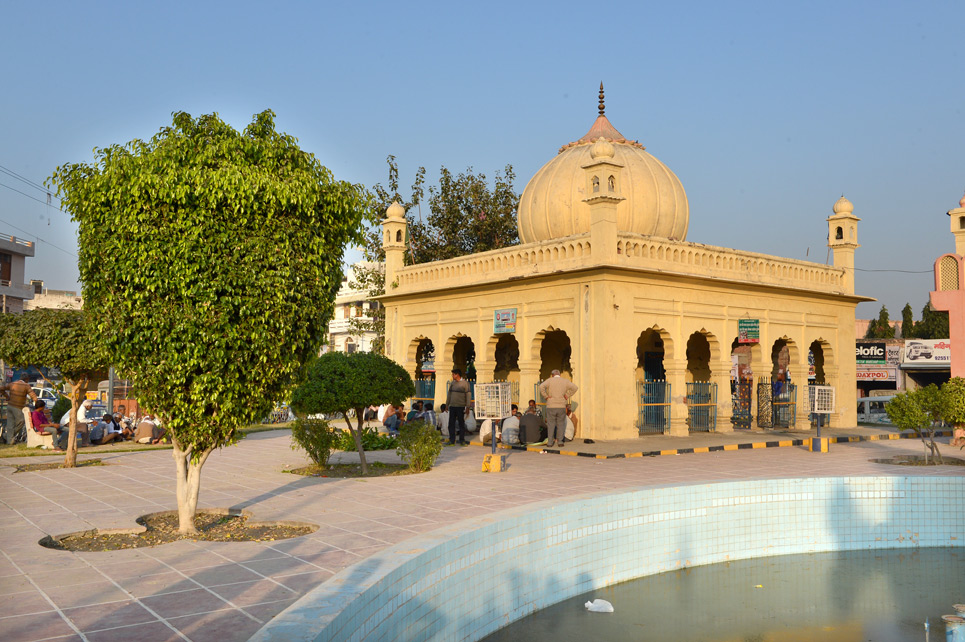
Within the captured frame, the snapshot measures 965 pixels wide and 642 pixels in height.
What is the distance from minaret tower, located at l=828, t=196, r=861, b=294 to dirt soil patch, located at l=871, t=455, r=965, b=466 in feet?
31.5

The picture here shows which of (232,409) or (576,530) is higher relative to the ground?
(232,409)

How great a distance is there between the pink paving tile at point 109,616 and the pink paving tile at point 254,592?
54 centimetres

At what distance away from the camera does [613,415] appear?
58.7ft

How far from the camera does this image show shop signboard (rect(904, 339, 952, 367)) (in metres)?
38.0

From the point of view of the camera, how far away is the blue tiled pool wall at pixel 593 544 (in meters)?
5.21

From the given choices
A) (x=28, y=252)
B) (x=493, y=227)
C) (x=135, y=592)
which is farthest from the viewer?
(x=28, y=252)

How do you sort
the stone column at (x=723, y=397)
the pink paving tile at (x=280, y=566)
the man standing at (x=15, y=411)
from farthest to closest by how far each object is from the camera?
the stone column at (x=723, y=397) → the man standing at (x=15, y=411) → the pink paving tile at (x=280, y=566)

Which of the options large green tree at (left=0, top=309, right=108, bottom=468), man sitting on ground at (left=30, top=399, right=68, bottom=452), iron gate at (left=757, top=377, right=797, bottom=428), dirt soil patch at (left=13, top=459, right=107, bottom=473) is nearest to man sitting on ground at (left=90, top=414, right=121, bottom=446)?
man sitting on ground at (left=30, top=399, right=68, bottom=452)

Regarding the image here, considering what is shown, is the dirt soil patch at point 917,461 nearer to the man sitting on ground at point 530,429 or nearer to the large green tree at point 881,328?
the man sitting on ground at point 530,429

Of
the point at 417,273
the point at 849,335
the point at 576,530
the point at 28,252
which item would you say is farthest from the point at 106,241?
the point at 28,252

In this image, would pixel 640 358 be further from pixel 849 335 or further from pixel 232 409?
pixel 232 409

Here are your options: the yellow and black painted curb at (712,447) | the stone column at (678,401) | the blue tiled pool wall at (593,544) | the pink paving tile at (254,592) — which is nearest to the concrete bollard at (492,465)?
the yellow and black painted curb at (712,447)

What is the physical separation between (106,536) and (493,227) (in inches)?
913

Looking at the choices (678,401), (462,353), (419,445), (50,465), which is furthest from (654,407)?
(50,465)
